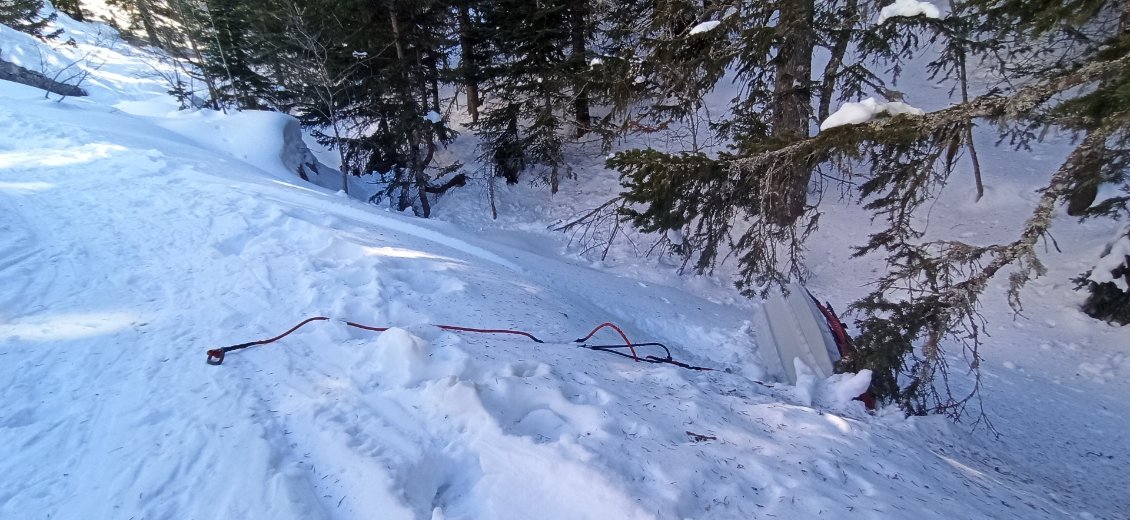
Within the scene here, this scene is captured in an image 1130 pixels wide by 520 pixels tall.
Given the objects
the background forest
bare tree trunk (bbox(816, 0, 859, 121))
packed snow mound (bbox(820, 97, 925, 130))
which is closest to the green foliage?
the background forest

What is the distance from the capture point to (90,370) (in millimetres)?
3477

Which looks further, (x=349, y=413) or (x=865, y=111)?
(x=865, y=111)

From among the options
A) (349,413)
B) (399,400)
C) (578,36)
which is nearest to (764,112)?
(578,36)

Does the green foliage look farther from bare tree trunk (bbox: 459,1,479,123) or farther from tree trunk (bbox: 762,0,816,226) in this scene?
tree trunk (bbox: 762,0,816,226)

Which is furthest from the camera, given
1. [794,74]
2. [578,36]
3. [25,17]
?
[25,17]

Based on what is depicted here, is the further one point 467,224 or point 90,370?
point 467,224

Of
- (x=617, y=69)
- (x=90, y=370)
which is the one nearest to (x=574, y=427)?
(x=90, y=370)

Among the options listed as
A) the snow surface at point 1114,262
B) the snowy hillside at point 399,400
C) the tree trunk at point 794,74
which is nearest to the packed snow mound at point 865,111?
the snowy hillside at point 399,400

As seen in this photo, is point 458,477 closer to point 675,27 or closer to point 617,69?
point 617,69

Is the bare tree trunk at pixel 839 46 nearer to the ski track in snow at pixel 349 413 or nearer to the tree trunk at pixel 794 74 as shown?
the tree trunk at pixel 794 74

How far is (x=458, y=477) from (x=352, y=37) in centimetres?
1388

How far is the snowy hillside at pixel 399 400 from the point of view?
249cm

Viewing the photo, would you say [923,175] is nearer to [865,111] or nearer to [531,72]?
[865,111]

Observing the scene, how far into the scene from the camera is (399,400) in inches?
124
